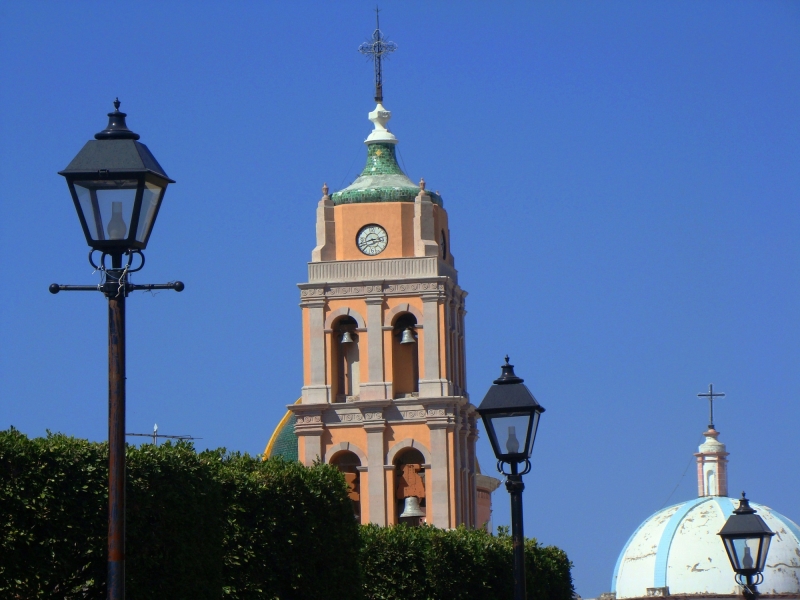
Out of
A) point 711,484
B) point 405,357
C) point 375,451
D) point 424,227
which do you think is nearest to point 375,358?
point 405,357

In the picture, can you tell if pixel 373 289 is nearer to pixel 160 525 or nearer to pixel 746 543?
pixel 746 543

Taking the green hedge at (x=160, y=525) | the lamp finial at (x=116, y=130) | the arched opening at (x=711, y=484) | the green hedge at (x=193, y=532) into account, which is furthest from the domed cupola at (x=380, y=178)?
the arched opening at (x=711, y=484)

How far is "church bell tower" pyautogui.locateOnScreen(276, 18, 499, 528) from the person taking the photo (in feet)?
208

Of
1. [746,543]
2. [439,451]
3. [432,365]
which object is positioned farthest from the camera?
[432,365]

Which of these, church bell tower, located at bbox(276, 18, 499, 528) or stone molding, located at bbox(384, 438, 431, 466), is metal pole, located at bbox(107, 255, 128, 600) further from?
stone molding, located at bbox(384, 438, 431, 466)

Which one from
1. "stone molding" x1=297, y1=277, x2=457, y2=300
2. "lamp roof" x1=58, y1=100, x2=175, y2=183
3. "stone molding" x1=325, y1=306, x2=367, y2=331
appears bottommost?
"lamp roof" x1=58, y1=100, x2=175, y2=183

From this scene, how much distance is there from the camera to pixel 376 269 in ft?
212

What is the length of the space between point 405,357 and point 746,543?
36.5m

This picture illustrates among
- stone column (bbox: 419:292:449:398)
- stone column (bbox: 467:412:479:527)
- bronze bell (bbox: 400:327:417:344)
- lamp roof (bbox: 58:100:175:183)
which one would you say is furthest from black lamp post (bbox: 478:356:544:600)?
stone column (bbox: 467:412:479:527)

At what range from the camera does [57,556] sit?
25.3 m

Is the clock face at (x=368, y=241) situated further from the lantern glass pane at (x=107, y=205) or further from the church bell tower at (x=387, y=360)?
the lantern glass pane at (x=107, y=205)

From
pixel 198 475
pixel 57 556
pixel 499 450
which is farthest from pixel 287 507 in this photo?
pixel 499 450

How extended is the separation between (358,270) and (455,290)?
10.3 ft

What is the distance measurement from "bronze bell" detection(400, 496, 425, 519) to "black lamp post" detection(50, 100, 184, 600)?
148 ft
